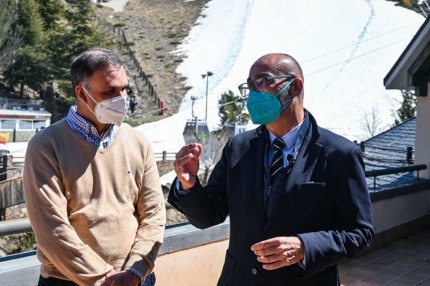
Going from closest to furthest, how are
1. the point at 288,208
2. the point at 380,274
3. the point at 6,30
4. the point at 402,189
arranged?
the point at 288,208 < the point at 380,274 < the point at 402,189 < the point at 6,30

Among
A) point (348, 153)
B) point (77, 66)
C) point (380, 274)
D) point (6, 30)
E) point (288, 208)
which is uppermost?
point (6, 30)

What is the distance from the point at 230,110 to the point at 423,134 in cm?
2889

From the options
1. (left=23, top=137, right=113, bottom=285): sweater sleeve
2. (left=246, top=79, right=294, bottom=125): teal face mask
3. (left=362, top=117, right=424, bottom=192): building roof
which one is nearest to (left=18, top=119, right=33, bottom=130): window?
(left=362, top=117, right=424, bottom=192): building roof

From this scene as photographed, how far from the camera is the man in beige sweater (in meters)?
2.78

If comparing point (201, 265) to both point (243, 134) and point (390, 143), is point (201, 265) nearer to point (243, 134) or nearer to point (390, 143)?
point (243, 134)

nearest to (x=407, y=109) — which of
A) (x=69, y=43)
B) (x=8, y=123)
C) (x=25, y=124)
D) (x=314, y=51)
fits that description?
(x=314, y=51)

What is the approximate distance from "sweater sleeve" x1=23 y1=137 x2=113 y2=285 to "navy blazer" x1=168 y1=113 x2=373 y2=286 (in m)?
0.49

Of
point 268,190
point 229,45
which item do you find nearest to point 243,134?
point 268,190

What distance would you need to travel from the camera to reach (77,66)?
307 centimetres

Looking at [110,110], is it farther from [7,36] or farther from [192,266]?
[7,36]

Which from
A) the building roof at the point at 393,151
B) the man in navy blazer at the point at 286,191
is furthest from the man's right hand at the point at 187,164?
the building roof at the point at 393,151

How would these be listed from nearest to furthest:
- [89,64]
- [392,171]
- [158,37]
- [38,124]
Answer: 1. [89,64]
2. [392,171]
3. [38,124]
4. [158,37]

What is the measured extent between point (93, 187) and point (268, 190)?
2.77ft

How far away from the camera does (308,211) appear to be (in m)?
2.59
